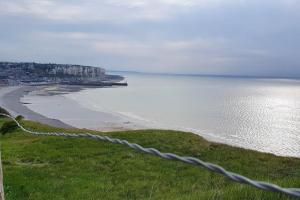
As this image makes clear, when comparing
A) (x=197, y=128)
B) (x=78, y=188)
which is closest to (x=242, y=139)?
(x=197, y=128)

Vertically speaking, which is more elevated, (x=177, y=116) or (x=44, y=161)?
(x=44, y=161)

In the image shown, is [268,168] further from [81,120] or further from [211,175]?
[81,120]

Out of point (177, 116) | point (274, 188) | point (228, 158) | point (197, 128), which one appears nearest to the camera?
point (274, 188)

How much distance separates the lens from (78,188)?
13.5 meters

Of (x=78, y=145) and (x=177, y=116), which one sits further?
Result: (x=177, y=116)

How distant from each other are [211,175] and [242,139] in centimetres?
4255

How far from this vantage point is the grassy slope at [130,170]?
12.3m

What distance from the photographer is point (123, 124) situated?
224 feet

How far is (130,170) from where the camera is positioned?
56.2 ft

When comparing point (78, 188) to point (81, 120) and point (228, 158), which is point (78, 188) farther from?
point (81, 120)

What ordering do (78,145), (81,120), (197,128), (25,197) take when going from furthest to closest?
(81,120)
(197,128)
(78,145)
(25,197)

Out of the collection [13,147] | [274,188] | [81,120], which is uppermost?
[274,188]

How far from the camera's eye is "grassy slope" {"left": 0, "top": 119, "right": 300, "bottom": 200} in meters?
12.3

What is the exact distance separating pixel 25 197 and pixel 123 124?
185 feet
